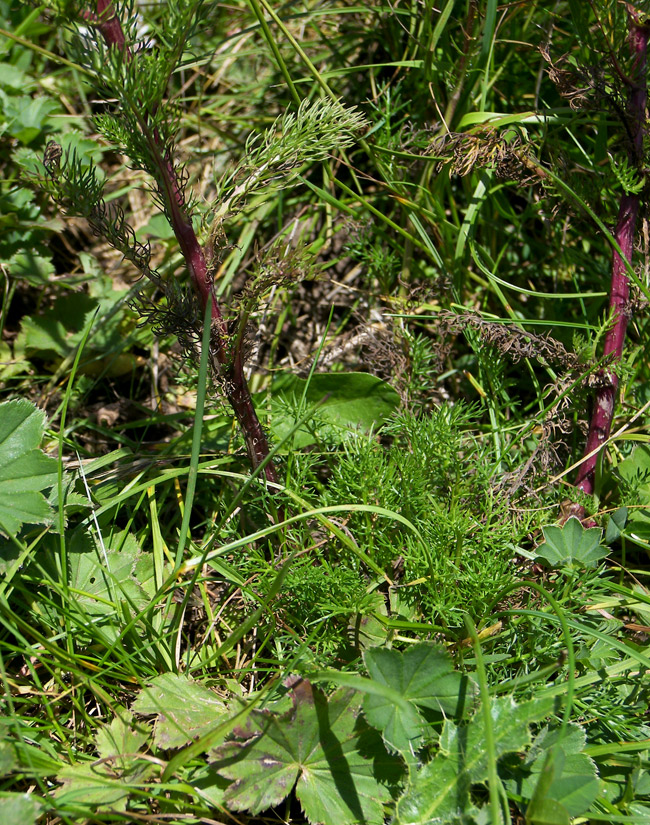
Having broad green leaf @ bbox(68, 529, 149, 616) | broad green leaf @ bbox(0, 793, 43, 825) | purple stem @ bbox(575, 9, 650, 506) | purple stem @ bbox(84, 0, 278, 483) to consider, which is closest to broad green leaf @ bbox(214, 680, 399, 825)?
broad green leaf @ bbox(0, 793, 43, 825)

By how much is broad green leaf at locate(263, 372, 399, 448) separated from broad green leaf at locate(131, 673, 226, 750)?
2.59ft

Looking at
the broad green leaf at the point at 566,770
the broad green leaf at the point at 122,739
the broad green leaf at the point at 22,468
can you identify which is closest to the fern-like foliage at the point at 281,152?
the broad green leaf at the point at 22,468

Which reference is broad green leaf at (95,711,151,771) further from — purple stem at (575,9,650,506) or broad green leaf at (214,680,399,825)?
purple stem at (575,9,650,506)

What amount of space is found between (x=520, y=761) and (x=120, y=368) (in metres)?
1.90

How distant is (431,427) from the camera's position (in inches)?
78.7

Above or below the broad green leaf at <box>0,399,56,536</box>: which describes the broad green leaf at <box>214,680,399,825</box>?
below

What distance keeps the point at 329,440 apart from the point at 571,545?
80cm

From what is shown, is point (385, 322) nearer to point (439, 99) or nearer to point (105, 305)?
point (439, 99)

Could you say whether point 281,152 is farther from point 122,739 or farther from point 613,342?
point 122,739

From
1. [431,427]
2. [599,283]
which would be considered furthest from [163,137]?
[599,283]

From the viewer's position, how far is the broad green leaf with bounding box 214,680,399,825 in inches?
58.2

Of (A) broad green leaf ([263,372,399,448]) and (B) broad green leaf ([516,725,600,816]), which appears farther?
(A) broad green leaf ([263,372,399,448])

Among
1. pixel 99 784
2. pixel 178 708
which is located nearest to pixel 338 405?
pixel 178 708

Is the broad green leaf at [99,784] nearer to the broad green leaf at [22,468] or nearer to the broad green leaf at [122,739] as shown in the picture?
the broad green leaf at [122,739]
